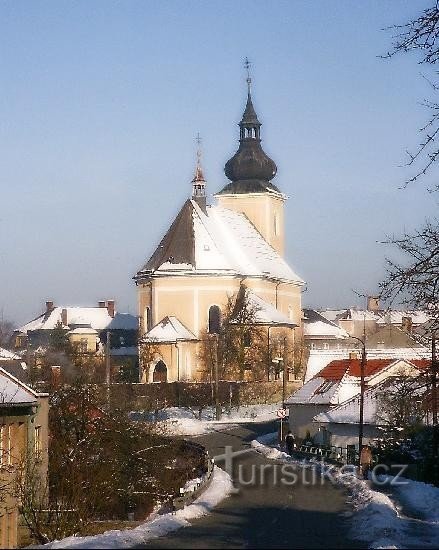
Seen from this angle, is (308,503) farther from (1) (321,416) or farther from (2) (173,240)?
(2) (173,240)

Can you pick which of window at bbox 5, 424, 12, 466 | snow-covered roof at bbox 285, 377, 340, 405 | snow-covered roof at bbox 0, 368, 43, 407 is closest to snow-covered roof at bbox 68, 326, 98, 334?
snow-covered roof at bbox 285, 377, 340, 405

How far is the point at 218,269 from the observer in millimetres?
77500

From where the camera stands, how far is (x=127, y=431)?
31.7 m

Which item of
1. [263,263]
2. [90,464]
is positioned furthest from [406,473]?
[263,263]

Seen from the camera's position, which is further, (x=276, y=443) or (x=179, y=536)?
(x=276, y=443)

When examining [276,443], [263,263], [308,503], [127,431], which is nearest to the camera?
[308,503]

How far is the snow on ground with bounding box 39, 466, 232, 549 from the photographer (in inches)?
552

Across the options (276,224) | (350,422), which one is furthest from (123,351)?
(350,422)

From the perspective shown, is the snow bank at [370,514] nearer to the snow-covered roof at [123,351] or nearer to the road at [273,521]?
the road at [273,521]

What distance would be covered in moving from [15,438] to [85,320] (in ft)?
262

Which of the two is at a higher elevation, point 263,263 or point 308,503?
point 263,263

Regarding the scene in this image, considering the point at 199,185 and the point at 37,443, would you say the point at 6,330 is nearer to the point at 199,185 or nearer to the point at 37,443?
the point at 199,185

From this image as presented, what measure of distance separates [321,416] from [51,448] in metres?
16.3

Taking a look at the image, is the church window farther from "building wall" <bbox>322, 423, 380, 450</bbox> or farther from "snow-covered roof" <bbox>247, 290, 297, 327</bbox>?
"building wall" <bbox>322, 423, 380, 450</bbox>
